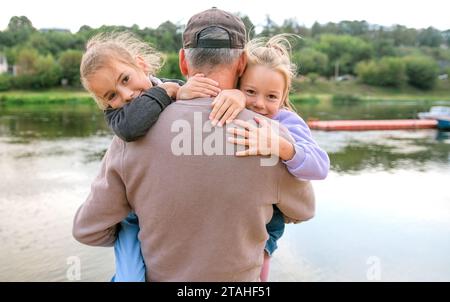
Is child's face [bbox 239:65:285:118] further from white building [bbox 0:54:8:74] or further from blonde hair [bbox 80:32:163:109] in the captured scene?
white building [bbox 0:54:8:74]

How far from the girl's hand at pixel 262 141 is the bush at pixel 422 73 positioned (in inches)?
1922

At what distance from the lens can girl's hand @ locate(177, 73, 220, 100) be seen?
1014 millimetres

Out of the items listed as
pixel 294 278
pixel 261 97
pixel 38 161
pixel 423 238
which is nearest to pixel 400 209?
pixel 423 238

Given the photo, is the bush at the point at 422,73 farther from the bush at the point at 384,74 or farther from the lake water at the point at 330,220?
the lake water at the point at 330,220

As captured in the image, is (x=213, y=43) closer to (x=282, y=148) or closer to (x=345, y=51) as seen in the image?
(x=282, y=148)

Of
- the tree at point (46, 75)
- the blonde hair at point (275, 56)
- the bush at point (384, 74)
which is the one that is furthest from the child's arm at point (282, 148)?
the bush at point (384, 74)

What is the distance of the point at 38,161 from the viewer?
9.48 metres

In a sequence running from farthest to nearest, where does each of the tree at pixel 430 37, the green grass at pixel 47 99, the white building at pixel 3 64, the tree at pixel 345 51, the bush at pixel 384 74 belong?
the tree at pixel 430 37
the tree at pixel 345 51
the bush at pixel 384 74
the white building at pixel 3 64
the green grass at pixel 47 99

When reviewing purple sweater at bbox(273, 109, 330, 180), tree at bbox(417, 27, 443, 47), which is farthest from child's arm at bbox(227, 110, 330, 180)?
tree at bbox(417, 27, 443, 47)

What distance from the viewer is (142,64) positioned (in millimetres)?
1298

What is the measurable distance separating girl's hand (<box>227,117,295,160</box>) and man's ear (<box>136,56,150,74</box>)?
0.43m

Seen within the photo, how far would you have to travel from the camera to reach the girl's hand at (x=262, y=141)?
3.17ft
